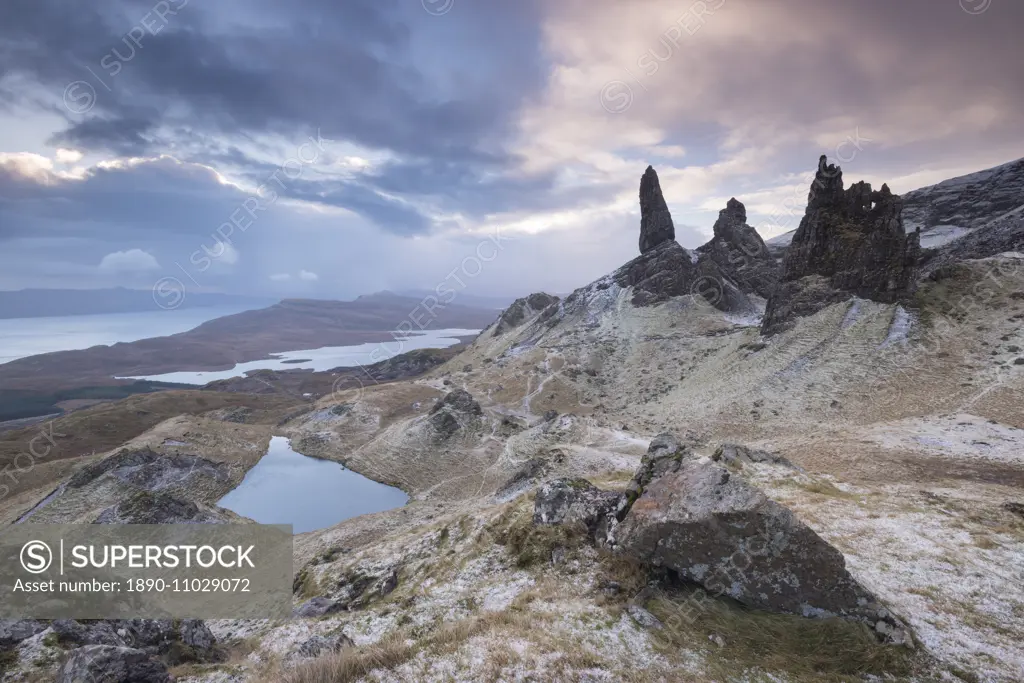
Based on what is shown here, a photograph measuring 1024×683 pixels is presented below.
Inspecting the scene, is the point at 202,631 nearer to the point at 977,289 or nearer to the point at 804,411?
the point at 804,411

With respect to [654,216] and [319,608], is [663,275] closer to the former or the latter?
[654,216]

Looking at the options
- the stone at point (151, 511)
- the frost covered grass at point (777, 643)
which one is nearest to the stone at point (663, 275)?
the stone at point (151, 511)

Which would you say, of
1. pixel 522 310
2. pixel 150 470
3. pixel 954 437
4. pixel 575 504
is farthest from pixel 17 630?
pixel 522 310

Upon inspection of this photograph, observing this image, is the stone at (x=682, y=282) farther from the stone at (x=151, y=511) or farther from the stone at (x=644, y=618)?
the stone at (x=644, y=618)

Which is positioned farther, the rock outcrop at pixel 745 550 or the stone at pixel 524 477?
the stone at pixel 524 477

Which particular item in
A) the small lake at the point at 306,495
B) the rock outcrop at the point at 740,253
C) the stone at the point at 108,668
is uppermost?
the rock outcrop at the point at 740,253

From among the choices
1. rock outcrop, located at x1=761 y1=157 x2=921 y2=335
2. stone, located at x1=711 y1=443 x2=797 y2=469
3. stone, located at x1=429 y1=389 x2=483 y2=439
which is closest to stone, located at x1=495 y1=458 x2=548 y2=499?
stone, located at x1=711 y1=443 x2=797 y2=469

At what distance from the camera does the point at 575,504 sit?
637 inches

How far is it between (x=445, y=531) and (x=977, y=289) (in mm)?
60873

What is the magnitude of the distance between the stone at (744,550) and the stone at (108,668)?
39.5 feet

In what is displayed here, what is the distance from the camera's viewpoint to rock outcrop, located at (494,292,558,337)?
125 metres

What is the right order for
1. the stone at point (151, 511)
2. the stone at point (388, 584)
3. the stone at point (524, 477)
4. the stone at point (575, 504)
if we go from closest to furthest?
the stone at point (575, 504)
the stone at point (388, 584)
the stone at point (151, 511)
the stone at point (524, 477)

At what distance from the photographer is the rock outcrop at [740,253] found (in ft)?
285

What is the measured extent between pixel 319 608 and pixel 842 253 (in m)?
64.4
